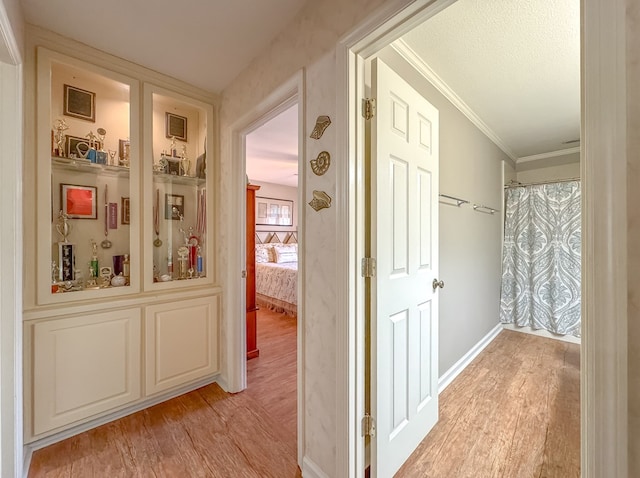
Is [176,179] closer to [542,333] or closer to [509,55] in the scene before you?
[509,55]

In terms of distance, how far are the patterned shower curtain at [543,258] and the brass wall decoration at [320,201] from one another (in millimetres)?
3431

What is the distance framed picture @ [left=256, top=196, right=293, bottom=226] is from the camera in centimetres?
581

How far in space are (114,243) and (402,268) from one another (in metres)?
1.97

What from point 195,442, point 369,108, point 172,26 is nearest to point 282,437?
point 195,442

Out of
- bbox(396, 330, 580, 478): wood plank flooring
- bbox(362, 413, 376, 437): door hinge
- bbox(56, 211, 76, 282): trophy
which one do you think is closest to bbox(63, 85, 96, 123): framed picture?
bbox(56, 211, 76, 282): trophy

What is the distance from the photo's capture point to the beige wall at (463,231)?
213cm

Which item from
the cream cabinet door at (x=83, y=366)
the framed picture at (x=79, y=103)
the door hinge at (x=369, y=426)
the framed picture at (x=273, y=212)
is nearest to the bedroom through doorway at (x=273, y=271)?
the framed picture at (x=273, y=212)

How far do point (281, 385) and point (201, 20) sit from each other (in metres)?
2.60

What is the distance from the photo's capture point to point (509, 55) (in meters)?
1.77

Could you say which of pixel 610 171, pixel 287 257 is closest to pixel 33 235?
pixel 610 171

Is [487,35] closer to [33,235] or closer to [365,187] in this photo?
[365,187]

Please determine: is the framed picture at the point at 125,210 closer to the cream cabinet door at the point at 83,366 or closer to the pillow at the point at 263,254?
the cream cabinet door at the point at 83,366

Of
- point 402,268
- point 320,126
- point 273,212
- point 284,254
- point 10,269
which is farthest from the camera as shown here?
point 273,212

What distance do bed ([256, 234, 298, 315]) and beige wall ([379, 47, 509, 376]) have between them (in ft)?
7.08
